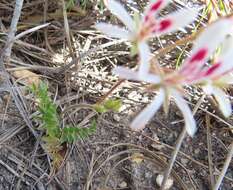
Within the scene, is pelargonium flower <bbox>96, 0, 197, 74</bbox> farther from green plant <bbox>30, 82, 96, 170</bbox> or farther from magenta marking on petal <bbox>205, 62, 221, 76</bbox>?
green plant <bbox>30, 82, 96, 170</bbox>

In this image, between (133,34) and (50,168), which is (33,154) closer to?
(50,168)

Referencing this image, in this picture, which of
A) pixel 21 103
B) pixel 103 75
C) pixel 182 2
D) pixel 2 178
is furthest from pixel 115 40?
pixel 2 178

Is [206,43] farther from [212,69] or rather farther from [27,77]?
[27,77]

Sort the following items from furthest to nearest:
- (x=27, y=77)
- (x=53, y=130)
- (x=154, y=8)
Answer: (x=27, y=77)
(x=53, y=130)
(x=154, y=8)

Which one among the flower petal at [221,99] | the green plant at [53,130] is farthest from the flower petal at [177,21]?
the green plant at [53,130]

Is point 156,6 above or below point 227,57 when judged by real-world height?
above

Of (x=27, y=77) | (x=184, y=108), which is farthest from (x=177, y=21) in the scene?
(x=27, y=77)
